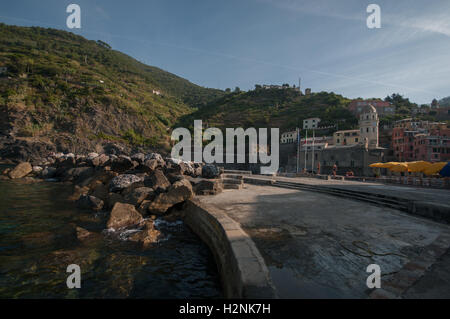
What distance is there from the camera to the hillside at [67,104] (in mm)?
49906

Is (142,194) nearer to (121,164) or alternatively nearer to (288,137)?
(121,164)

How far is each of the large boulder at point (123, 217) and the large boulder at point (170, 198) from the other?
2.25 ft

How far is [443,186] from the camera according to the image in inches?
519

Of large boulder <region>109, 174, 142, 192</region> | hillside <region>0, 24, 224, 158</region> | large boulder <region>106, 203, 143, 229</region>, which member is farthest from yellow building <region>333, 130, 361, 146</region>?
hillside <region>0, 24, 224, 158</region>

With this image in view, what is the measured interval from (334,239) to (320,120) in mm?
69514

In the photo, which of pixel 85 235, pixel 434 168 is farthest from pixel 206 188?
pixel 434 168

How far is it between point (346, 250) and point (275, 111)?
85.7 m

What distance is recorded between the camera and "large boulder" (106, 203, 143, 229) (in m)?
7.05

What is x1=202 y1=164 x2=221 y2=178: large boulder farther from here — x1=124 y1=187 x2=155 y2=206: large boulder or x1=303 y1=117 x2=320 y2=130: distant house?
x1=303 y1=117 x2=320 y2=130: distant house

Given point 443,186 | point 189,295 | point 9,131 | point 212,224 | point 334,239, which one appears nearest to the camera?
point 189,295

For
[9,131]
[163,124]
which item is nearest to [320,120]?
[163,124]

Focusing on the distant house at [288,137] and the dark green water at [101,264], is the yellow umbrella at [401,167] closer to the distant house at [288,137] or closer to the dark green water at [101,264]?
the dark green water at [101,264]

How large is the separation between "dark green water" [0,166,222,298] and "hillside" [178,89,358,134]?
64.6 meters
